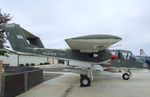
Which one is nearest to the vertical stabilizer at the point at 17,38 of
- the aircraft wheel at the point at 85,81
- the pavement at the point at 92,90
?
the pavement at the point at 92,90

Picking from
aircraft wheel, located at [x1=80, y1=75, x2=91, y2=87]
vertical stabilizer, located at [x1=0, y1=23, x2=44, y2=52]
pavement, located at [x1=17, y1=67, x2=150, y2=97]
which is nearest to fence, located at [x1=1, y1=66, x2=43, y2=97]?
pavement, located at [x1=17, y1=67, x2=150, y2=97]

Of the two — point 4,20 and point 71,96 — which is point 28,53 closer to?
point 4,20

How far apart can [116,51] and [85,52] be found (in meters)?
3.51

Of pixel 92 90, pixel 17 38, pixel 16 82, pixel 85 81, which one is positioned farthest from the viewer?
pixel 17 38

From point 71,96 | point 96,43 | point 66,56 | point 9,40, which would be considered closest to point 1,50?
point 9,40

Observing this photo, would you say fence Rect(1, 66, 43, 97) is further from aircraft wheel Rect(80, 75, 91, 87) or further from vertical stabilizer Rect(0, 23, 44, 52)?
vertical stabilizer Rect(0, 23, 44, 52)

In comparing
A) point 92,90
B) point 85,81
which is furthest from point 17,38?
point 92,90

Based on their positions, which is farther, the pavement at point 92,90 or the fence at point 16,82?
the pavement at point 92,90

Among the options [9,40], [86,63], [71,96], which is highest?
[9,40]

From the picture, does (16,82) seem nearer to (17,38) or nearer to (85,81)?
(85,81)

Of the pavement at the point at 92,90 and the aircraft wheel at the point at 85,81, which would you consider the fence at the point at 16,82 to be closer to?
the pavement at the point at 92,90

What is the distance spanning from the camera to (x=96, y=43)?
55.3 feet

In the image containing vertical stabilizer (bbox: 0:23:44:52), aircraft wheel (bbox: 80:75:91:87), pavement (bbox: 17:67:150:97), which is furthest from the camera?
vertical stabilizer (bbox: 0:23:44:52)

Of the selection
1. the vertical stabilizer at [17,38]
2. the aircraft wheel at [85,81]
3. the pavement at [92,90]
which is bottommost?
the pavement at [92,90]
